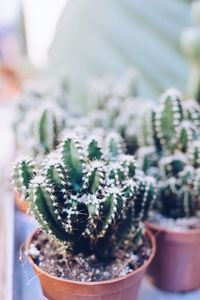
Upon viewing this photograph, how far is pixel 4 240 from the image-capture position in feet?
4.51

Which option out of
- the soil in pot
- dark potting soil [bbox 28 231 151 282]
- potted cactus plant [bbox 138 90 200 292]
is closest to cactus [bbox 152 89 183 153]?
potted cactus plant [bbox 138 90 200 292]

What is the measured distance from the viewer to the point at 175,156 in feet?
4.17

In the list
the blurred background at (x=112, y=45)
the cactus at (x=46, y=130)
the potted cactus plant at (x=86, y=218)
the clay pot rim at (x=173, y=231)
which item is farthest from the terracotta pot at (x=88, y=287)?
the blurred background at (x=112, y=45)

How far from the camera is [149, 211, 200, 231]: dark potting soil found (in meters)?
1.24

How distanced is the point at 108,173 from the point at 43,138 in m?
0.38

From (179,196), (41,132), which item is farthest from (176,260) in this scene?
(41,132)

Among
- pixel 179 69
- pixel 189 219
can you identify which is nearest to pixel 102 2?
pixel 179 69

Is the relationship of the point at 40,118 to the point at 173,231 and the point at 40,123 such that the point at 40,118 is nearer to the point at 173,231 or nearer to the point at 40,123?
the point at 40,123

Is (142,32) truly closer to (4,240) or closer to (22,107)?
(22,107)

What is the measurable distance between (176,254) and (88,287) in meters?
0.34

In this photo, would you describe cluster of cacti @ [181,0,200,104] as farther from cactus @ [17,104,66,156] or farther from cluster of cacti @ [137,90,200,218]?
cactus @ [17,104,66,156]

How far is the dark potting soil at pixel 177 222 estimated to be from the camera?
4.08 feet

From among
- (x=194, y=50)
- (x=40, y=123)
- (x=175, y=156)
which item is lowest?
(x=175, y=156)

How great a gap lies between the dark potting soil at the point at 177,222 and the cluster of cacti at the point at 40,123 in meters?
0.35
